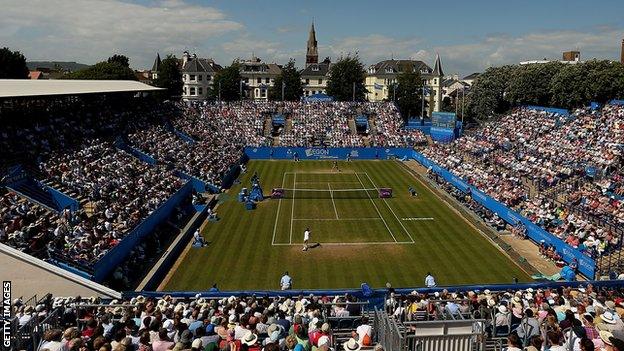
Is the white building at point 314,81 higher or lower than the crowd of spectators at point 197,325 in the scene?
higher

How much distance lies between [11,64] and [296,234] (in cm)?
6807

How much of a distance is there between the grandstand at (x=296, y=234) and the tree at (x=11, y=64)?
26.2 metres

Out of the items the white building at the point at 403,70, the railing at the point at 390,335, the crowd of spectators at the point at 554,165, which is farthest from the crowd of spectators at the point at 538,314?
the white building at the point at 403,70

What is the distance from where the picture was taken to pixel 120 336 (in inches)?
476

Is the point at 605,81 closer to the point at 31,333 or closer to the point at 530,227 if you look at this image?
the point at 530,227

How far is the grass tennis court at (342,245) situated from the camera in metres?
26.7

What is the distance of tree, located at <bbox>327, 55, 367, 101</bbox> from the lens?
106250 millimetres

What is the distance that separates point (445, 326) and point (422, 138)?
221ft

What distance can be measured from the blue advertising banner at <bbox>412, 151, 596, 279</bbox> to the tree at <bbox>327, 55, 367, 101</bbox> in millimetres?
56253

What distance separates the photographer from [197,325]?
523 inches

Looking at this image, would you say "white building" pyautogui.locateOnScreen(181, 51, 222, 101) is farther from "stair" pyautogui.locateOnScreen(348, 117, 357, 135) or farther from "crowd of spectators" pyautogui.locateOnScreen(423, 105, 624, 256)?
"crowd of spectators" pyautogui.locateOnScreen(423, 105, 624, 256)

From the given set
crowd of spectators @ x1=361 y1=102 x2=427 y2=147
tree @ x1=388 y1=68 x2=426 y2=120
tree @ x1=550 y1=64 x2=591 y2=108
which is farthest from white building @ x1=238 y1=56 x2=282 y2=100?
tree @ x1=550 y1=64 x2=591 y2=108

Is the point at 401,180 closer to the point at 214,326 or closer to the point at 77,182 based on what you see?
the point at 77,182

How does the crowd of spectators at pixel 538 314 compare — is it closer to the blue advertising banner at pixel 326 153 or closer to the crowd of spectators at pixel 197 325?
the crowd of spectators at pixel 197 325
